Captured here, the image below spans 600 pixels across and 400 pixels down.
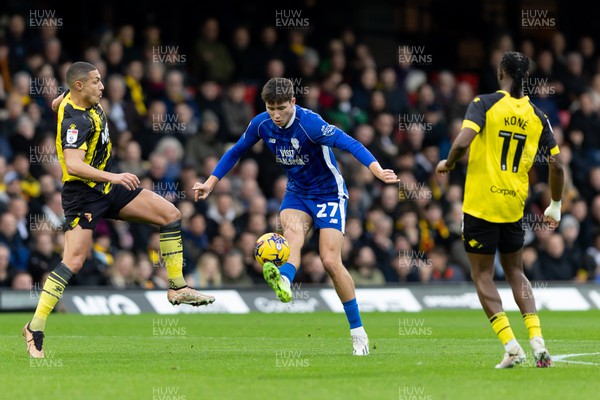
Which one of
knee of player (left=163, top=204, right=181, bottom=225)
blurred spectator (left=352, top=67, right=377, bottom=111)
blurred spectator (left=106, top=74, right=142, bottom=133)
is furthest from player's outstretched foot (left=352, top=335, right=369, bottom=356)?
blurred spectator (left=352, top=67, right=377, bottom=111)

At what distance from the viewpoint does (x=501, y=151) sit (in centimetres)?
1002

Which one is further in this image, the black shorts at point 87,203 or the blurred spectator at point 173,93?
the blurred spectator at point 173,93

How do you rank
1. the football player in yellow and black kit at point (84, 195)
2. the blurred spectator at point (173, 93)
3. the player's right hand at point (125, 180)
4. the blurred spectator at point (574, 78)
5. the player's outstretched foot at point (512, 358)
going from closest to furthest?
the player's outstretched foot at point (512, 358)
the player's right hand at point (125, 180)
the football player in yellow and black kit at point (84, 195)
the blurred spectator at point (173, 93)
the blurred spectator at point (574, 78)

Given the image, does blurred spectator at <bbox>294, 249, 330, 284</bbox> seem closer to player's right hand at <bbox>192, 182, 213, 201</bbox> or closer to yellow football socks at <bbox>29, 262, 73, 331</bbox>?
player's right hand at <bbox>192, 182, 213, 201</bbox>

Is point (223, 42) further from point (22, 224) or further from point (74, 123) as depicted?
point (74, 123)

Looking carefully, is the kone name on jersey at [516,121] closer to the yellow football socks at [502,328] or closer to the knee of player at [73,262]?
the yellow football socks at [502,328]

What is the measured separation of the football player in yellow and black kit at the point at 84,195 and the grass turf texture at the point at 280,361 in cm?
52

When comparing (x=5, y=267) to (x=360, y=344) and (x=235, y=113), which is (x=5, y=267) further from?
(x=360, y=344)

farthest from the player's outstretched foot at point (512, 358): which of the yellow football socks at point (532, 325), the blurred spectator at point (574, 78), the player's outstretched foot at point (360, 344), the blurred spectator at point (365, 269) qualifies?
the blurred spectator at point (574, 78)

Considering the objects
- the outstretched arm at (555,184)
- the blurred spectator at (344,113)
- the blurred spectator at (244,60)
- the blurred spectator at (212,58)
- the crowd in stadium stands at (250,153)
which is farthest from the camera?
the blurred spectator at (244,60)

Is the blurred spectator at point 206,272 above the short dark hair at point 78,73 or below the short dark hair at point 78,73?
below

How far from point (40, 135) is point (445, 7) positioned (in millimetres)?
11274

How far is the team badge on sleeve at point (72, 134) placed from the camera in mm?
10969

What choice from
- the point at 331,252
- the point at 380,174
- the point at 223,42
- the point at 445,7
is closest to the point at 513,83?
the point at 380,174
